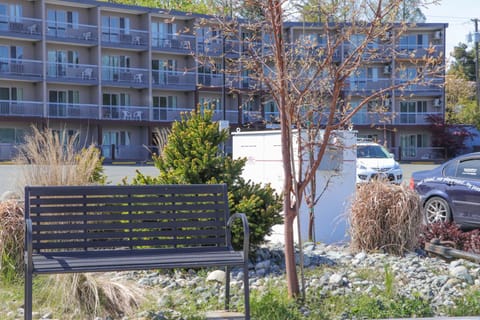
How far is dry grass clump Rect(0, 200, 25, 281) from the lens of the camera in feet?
24.9

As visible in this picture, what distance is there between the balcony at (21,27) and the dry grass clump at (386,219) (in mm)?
40902

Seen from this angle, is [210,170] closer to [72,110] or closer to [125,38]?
[72,110]

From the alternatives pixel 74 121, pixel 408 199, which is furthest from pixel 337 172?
pixel 74 121

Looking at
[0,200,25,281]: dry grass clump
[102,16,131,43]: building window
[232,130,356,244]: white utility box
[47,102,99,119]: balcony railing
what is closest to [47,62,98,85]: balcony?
[47,102,99,119]: balcony railing

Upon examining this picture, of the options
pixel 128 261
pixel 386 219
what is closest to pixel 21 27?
pixel 386 219

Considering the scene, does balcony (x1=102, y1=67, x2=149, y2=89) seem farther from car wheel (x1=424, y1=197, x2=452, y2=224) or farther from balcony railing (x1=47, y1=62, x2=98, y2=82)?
car wheel (x1=424, y1=197, x2=452, y2=224)

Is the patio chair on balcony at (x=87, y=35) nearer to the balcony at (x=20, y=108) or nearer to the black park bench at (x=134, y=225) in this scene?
the balcony at (x=20, y=108)

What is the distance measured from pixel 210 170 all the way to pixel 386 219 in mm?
2313

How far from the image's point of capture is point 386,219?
366 inches

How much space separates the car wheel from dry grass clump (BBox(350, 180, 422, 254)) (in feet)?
14.0

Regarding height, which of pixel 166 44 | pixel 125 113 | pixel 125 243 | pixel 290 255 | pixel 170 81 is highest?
pixel 166 44

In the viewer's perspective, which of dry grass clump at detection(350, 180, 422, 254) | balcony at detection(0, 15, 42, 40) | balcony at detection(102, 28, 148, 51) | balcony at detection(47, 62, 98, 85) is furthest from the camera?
balcony at detection(102, 28, 148, 51)

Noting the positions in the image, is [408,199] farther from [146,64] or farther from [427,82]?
[146,64]

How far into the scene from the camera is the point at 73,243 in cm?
620
